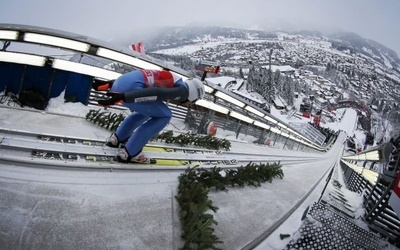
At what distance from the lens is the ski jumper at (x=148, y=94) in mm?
4035

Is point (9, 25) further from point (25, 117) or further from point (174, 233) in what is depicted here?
point (174, 233)

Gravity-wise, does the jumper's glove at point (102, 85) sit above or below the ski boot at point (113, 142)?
above

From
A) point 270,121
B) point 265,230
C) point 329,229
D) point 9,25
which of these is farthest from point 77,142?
point 270,121

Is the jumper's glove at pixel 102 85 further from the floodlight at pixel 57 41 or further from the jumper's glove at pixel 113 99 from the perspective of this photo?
the floodlight at pixel 57 41

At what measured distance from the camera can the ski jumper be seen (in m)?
4.04

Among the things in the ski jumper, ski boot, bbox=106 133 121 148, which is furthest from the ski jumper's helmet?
ski boot, bbox=106 133 121 148

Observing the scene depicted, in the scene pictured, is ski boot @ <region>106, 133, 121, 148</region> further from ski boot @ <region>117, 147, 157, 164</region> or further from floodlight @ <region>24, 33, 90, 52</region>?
floodlight @ <region>24, 33, 90, 52</region>

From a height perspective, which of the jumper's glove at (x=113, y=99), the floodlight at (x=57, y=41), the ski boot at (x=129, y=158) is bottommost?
the ski boot at (x=129, y=158)

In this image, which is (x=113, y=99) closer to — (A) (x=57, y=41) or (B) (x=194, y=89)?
(B) (x=194, y=89)

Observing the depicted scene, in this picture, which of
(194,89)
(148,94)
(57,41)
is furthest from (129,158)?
(57,41)

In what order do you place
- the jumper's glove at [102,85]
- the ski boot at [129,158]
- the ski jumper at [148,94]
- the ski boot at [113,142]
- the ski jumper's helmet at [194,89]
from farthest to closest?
the ski boot at [113,142] → the ski jumper's helmet at [194,89] → the ski boot at [129,158] → the jumper's glove at [102,85] → the ski jumper at [148,94]

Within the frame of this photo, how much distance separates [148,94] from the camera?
402 centimetres

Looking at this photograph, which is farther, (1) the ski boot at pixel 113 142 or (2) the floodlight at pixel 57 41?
(2) the floodlight at pixel 57 41

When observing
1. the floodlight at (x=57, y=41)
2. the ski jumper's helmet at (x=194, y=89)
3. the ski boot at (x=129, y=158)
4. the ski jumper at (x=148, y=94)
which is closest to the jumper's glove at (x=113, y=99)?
the ski jumper at (x=148, y=94)
